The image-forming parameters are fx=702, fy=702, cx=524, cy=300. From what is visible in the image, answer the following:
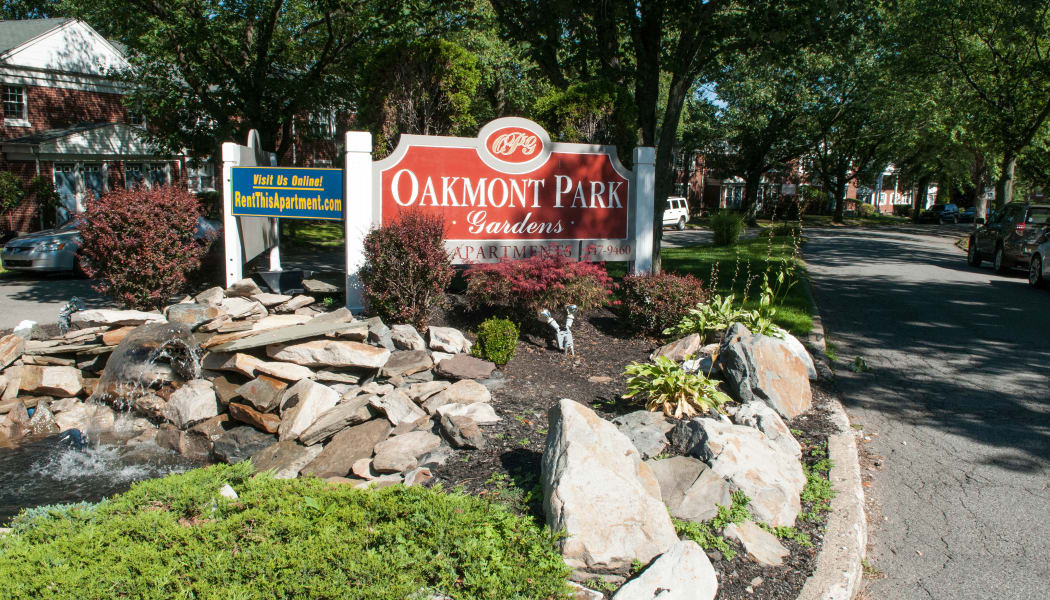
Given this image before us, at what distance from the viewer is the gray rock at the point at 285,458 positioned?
5312 millimetres

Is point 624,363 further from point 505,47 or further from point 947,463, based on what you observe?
point 505,47

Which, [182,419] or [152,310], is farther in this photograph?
[152,310]

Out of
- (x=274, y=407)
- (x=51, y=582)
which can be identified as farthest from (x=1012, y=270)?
(x=51, y=582)

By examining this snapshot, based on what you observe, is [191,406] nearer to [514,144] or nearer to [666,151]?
[514,144]

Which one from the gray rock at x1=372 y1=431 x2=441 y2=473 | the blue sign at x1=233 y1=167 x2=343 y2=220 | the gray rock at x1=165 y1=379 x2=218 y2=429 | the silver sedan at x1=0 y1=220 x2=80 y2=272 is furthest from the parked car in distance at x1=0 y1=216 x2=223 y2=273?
the gray rock at x1=372 y1=431 x2=441 y2=473

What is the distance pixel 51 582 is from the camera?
301 cm

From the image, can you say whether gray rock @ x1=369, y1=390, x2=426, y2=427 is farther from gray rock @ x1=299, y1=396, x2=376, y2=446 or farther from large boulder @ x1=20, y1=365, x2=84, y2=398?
large boulder @ x1=20, y1=365, x2=84, y2=398

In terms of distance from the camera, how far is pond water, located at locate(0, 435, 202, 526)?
17.2 ft

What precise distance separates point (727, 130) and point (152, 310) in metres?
32.7

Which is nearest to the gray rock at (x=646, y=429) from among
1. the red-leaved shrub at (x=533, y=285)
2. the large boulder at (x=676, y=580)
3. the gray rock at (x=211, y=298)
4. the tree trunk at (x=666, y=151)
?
the large boulder at (x=676, y=580)

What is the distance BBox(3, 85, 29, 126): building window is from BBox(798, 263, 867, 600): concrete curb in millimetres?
26964

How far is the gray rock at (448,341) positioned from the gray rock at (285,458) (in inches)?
68.0

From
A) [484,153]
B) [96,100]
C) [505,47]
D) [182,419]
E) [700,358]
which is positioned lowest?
[182,419]

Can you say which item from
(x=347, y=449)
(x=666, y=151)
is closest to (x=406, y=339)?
(x=347, y=449)
